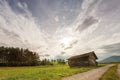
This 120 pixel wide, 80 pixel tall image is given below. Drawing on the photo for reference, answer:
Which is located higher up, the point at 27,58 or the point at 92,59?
the point at 27,58

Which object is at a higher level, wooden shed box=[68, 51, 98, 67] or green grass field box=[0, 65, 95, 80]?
wooden shed box=[68, 51, 98, 67]

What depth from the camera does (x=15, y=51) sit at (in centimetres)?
11331

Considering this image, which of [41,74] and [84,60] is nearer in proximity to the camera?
[41,74]

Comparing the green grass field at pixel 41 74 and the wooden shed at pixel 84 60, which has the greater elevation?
the wooden shed at pixel 84 60

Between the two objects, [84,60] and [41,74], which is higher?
[84,60]

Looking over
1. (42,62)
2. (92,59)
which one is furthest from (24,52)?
(92,59)

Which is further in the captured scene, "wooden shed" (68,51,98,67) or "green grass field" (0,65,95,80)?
"wooden shed" (68,51,98,67)

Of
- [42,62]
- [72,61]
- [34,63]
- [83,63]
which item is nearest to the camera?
[83,63]

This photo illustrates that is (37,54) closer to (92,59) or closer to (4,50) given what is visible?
(4,50)

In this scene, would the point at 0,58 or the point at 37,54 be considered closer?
the point at 0,58

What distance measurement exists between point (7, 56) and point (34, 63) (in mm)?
36045

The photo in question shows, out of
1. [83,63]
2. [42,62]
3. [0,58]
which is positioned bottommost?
[83,63]

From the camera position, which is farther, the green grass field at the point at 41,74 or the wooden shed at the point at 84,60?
the wooden shed at the point at 84,60

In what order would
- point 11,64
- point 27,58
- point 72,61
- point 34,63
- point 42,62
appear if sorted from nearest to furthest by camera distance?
1. point 72,61
2. point 11,64
3. point 34,63
4. point 42,62
5. point 27,58
